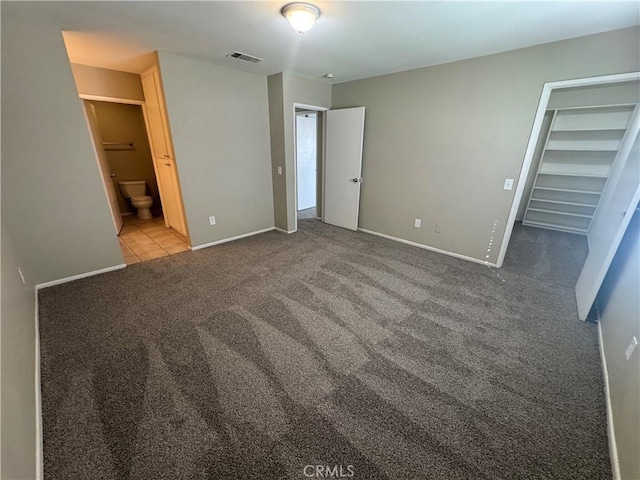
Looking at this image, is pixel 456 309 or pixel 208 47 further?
pixel 208 47

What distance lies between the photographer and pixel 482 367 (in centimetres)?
182

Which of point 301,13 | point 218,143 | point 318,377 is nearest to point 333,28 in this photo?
point 301,13

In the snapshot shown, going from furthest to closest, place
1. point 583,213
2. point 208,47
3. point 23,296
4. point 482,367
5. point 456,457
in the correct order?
point 583,213 < point 208,47 < point 23,296 < point 482,367 < point 456,457

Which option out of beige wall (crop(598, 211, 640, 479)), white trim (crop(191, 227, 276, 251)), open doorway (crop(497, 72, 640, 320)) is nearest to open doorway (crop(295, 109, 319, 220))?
white trim (crop(191, 227, 276, 251))

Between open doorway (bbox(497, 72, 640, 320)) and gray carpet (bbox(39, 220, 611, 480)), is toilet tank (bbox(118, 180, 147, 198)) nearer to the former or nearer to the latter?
gray carpet (bbox(39, 220, 611, 480))

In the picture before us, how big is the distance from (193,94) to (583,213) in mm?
6332

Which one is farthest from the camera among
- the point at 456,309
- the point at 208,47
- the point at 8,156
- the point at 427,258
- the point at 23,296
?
the point at 427,258

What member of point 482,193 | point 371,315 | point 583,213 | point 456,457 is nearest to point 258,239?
point 371,315

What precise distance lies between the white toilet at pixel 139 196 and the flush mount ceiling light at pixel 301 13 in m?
4.18

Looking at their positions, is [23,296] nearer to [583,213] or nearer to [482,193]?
[482,193]

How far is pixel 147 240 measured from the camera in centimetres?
396

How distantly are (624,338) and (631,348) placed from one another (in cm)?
20

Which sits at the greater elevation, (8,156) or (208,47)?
(208,47)

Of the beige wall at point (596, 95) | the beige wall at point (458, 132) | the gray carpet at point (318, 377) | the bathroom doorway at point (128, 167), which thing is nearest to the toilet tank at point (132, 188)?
the bathroom doorway at point (128, 167)
